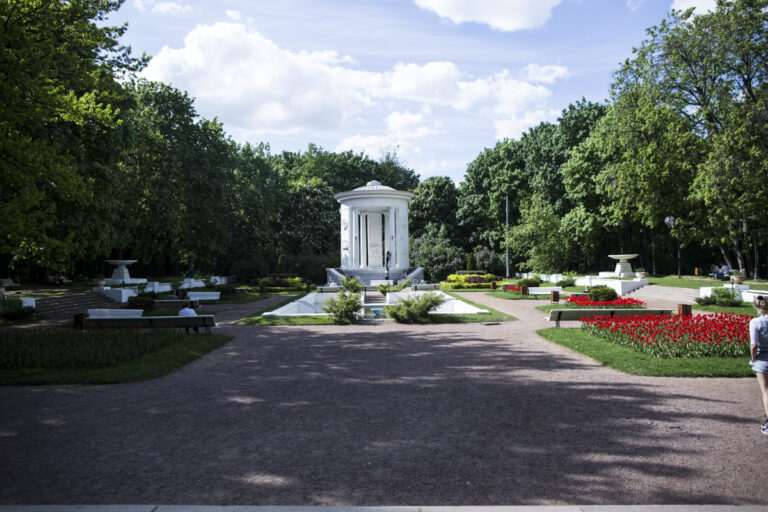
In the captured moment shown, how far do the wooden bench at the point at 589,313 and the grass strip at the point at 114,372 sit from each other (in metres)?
9.52

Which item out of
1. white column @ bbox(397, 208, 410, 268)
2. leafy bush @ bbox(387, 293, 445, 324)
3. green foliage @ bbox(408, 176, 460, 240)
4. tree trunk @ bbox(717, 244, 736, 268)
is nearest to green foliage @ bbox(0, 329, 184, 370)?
leafy bush @ bbox(387, 293, 445, 324)

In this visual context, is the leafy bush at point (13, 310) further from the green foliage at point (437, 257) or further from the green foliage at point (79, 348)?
the green foliage at point (437, 257)

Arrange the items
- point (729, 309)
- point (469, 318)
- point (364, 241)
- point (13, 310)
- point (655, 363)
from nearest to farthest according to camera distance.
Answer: point (655, 363) < point (469, 318) < point (13, 310) < point (729, 309) < point (364, 241)

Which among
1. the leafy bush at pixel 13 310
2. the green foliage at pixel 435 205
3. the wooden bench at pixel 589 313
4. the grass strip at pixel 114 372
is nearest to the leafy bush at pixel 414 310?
the wooden bench at pixel 589 313

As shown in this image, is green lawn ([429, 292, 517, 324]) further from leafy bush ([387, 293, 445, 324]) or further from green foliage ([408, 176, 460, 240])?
green foliage ([408, 176, 460, 240])

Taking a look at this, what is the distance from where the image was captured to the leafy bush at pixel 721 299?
19234 millimetres

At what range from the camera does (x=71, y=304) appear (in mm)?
23031

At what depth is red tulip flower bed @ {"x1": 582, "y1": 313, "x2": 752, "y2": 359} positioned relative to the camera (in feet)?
33.8

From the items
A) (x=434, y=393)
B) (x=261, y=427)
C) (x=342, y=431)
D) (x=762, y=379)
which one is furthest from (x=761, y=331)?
(x=261, y=427)

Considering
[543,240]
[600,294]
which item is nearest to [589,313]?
[600,294]

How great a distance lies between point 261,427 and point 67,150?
16217mm

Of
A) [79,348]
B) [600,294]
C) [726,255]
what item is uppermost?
[726,255]

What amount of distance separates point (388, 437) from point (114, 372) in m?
5.84

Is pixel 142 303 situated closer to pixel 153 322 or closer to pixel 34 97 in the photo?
pixel 153 322
